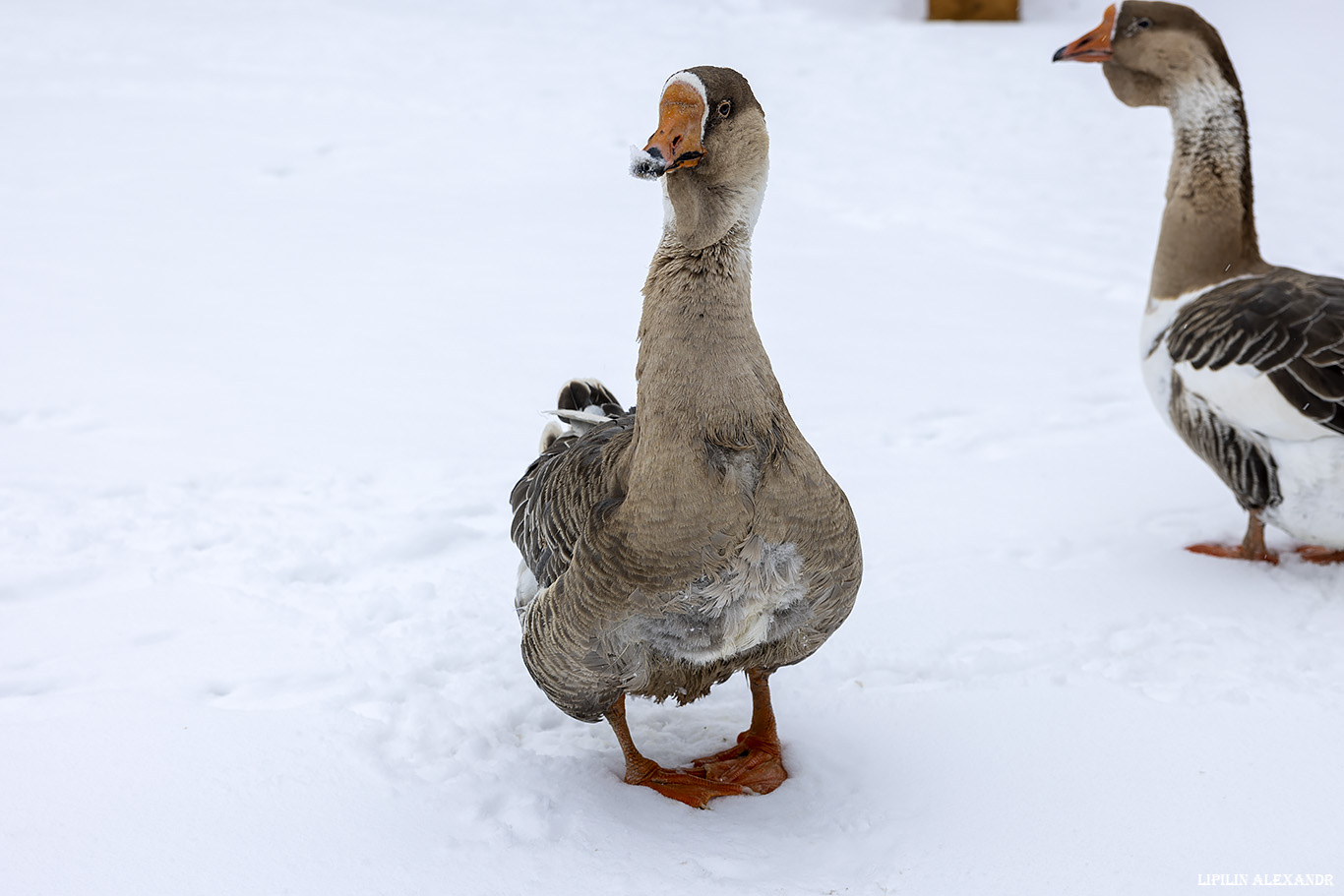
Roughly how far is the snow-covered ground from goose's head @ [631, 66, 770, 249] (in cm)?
161

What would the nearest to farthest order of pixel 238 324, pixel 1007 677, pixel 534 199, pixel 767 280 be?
pixel 1007 677
pixel 238 324
pixel 767 280
pixel 534 199

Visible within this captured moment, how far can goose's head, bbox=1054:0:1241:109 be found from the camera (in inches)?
187

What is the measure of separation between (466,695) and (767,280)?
488 cm

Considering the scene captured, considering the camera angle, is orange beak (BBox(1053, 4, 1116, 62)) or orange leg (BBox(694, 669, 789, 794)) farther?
orange beak (BBox(1053, 4, 1116, 62))

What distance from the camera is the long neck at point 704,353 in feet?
8.84

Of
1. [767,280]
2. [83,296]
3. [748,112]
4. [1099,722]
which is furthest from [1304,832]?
[83,296]

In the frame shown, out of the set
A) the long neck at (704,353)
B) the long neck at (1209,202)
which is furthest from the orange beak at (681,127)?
the long neck at (1209,202)

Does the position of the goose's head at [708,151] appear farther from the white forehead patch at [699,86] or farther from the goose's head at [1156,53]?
the goose's head at [1156,53]

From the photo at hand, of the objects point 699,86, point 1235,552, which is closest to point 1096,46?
point 1235,552

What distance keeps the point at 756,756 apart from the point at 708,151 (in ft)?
5.68

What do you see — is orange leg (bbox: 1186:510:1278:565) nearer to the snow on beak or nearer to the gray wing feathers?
the gray wing feathers

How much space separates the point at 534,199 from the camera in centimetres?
869

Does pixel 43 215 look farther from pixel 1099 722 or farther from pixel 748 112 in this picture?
pixel 1099 722

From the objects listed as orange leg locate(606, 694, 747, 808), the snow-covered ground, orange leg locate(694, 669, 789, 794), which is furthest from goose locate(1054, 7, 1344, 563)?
orange leg locate(606, 694, 747, 808)
